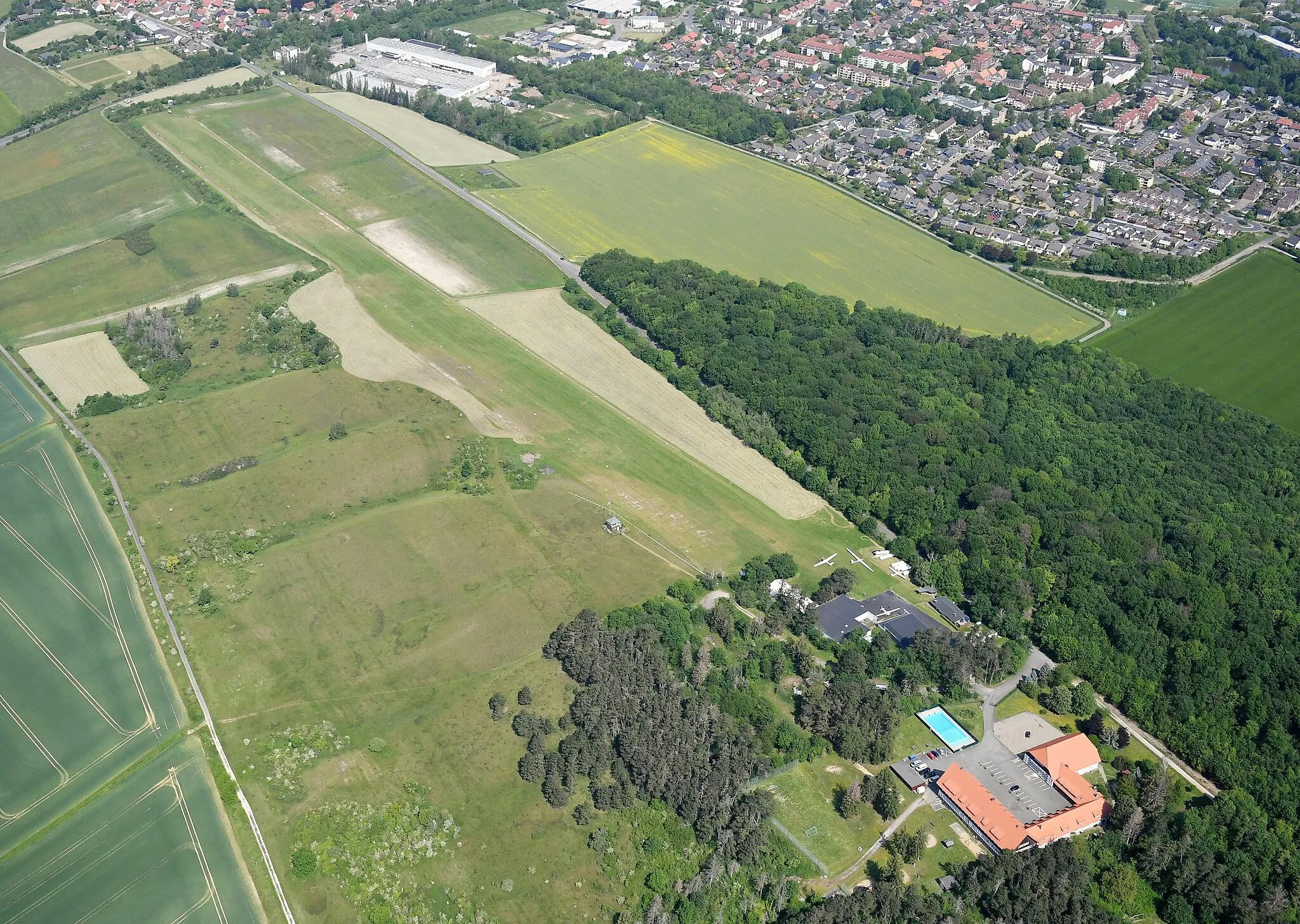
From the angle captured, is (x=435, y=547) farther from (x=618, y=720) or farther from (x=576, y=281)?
(x=576, y=281)

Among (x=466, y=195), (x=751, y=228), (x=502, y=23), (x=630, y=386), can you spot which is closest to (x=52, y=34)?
(x=502, y=23)

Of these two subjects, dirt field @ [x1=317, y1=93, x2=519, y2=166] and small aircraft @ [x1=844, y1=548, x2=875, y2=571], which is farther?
dirt field @ [x1=317, y1=93, x2=519, y2=166]

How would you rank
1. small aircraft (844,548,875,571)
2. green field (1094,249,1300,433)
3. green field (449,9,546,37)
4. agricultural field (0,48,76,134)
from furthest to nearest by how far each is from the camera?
green field (449,9,546,37)
agricultural field (0,48,76,134)
green field (1094,249,1300,433)
small aircraft (844,548,875,571)

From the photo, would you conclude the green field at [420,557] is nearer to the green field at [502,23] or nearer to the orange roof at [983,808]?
the orange roof at [983,808]

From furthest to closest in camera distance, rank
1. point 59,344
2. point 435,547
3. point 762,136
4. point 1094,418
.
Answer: point 762,136 → point 59,344 → point 1094,418 → point 435,547

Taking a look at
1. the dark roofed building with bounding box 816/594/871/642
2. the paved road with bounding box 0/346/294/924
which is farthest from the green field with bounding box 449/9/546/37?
the dark roofed building with bounding box 816/594/871/642

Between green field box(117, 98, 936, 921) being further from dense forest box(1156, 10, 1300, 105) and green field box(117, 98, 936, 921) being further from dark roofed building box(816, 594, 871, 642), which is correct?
dense forest box(1156, 10, 1300, 105)

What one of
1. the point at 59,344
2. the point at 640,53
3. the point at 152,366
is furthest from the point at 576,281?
the point at 640,53
